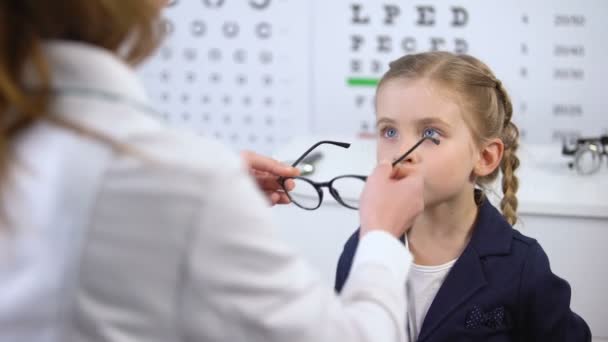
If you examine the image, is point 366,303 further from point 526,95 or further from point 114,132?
point 526,95

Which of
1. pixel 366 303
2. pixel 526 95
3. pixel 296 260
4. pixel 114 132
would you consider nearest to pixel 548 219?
pixel 526 95

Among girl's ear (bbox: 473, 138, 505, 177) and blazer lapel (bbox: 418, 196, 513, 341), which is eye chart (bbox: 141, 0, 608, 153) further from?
blazer lapel (bbox: 418, 196, 513, 341)

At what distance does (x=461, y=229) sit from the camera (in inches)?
48.2

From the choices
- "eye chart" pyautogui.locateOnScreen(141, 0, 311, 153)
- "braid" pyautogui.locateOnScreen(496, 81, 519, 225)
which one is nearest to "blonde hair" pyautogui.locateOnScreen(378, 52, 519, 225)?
"braid" pyautogui.locateOnScreen(496, 81, 519, 225)

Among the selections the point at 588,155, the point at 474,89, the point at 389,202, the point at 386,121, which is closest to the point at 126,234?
the point at 389,202

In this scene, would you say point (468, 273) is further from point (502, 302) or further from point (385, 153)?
point (385, 153)

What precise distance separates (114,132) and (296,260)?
0.18 meters

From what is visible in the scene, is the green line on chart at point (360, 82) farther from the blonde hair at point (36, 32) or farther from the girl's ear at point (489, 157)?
the blonde hair at point (36, 32)

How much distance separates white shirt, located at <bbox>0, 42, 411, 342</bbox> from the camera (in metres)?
0.51

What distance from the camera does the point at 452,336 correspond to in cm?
112

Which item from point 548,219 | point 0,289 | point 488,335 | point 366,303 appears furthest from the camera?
point 548,219

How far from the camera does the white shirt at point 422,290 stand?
46.1 inches

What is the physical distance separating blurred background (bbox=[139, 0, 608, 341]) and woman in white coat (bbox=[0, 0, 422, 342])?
3.73ft

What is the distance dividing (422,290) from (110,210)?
773 mm
